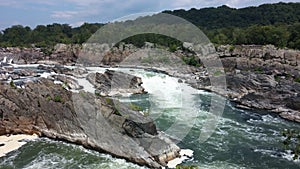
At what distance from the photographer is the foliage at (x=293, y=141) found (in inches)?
831

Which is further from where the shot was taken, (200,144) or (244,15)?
(244,15)

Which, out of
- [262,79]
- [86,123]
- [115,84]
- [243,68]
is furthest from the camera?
[243,68]

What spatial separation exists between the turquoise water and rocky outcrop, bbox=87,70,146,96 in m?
2.97

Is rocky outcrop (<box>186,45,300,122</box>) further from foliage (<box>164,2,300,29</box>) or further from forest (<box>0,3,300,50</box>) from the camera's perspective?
foliage (<box>164,2,300,29</box>)

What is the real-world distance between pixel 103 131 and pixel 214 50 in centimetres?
4567

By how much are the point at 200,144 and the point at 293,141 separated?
7282 mm

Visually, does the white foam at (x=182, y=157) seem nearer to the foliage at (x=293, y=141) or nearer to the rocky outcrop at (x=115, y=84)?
the foliage at (x=293, y=141)

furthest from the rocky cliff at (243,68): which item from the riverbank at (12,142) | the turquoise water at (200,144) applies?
the riverbank at (12,142)

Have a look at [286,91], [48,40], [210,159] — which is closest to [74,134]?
[210,159]

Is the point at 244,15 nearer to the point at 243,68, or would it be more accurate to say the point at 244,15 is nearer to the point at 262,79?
the point at 243,68

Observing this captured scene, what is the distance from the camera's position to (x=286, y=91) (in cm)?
3509

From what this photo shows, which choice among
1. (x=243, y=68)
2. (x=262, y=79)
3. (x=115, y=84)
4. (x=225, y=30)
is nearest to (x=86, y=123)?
(x=115, y=84)

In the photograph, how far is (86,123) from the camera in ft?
70.6

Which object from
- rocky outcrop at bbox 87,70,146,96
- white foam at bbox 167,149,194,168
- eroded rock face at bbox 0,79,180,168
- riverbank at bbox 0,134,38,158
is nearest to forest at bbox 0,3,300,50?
rocky outcrop at bbox 87,70,146,96
